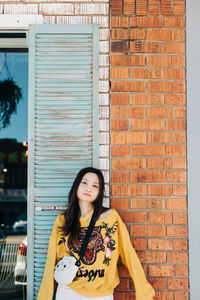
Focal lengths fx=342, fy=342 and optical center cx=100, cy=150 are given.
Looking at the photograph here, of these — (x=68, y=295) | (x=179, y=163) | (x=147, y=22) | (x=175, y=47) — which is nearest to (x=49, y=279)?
(x=68, y=295)

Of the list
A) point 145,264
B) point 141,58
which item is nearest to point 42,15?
point 141,58

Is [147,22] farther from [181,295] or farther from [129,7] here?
[181,295]

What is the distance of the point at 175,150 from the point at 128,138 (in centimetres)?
42

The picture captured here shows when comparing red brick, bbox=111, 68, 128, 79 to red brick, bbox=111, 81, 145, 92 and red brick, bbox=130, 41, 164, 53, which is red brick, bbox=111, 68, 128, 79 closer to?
red brick, bbox=111, 81, 145, 92

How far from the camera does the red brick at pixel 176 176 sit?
2932mm

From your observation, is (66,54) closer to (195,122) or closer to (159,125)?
(159,125)

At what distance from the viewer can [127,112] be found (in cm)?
297

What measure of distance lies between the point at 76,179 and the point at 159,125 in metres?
0.86

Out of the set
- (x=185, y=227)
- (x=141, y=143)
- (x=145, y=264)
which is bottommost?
(x=145, y=264)

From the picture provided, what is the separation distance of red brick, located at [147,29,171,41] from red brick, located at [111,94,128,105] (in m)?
0.57

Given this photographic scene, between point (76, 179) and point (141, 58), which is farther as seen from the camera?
point (141, 58)

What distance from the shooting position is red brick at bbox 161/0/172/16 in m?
3.03

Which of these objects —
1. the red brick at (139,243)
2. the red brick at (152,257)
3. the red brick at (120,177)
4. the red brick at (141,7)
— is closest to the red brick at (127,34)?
the red brick at (141,7)

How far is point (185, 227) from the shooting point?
2900mm
